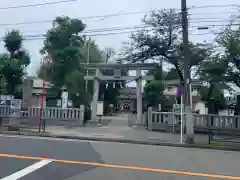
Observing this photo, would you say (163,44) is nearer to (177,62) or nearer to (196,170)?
(177,62)

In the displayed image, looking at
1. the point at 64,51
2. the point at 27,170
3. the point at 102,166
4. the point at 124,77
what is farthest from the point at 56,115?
the point at 27,170

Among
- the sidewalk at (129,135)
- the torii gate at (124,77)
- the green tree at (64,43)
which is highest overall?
the green tree at (64,43)

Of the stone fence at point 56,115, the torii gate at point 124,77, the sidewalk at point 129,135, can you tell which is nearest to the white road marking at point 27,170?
the sidewalk at point 129,135

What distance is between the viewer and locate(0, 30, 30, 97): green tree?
29.4 meters

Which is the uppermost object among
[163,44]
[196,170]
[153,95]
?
[163,44]

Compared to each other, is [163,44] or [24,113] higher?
[163,44]

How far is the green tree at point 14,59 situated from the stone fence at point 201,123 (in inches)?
553

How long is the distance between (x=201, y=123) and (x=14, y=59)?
18.0 metres

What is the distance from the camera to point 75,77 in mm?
35281

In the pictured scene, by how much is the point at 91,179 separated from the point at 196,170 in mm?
3057

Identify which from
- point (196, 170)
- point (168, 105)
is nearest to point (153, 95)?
point (168, 105)

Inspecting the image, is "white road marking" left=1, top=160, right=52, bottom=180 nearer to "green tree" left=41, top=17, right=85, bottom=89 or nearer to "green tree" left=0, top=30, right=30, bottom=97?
"green tree" left=0, top=30, right=30, bottom=97

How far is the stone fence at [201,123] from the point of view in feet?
70.6

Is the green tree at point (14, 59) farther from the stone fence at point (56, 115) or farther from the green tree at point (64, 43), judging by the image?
the stone fence at point (56, 115)
